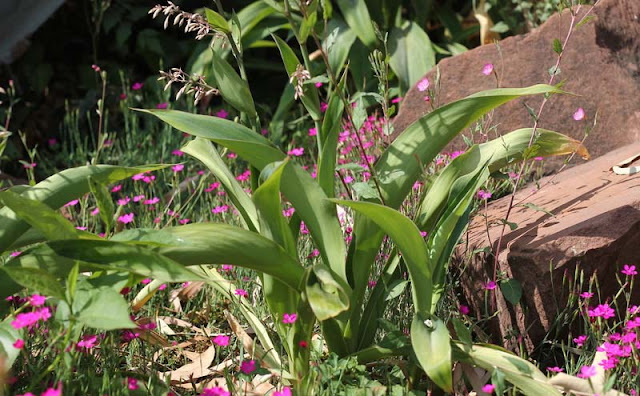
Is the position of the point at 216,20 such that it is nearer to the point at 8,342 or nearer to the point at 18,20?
the point at 8,342

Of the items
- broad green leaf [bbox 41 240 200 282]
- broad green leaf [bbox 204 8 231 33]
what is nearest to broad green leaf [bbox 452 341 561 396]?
broad green leaf [bbox 41 240 200 282]

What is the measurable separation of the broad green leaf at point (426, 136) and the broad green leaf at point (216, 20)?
1.72ft

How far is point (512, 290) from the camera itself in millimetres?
2371

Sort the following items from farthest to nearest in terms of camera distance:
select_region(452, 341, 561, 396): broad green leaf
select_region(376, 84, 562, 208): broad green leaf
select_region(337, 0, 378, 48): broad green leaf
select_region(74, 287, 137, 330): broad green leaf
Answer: select_region(337, 0, 378, 48): broad green leaf, select_region(376, 84, 562, 208): broad green leaf, select_region(452, 341, 561, 396): broad green leaf, select_region(74, 287, 137, 330): broad green leaf

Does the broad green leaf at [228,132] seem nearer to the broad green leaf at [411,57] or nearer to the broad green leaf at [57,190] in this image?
the broad green leaf at [57,190]

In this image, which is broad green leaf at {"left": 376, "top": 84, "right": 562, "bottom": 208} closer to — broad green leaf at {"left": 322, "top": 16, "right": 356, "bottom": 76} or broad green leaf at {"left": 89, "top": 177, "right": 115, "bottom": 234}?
broad green leaf at {"left": 89, "top": 177, "right": 115, "bottom": 234}

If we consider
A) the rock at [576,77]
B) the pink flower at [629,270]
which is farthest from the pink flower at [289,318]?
the rock at [576,77]

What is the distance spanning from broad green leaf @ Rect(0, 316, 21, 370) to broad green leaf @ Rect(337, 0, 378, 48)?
319 centimetres

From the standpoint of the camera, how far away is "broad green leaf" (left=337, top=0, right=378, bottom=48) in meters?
4.80

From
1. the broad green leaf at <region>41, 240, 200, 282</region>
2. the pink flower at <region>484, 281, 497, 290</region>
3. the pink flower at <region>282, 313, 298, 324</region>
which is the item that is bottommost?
the pink flower at <region>484, 281, 497, 290</region>

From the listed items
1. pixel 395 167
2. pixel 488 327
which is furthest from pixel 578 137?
pixel 395 167

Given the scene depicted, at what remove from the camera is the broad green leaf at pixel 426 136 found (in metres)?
2.17

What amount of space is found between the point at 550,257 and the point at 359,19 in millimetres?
2751

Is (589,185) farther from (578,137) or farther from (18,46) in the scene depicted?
(18,46)
